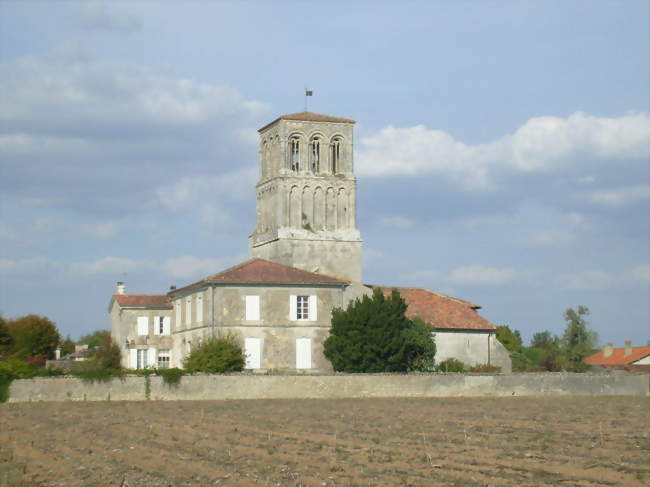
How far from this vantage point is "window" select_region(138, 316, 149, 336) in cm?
6600

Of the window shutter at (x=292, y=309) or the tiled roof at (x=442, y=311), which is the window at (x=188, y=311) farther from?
the tiled roof at (x=442, y=311)

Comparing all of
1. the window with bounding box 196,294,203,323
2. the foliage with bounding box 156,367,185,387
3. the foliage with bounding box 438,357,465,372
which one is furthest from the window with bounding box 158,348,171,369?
the foliage with bounding box 156,367,185,387

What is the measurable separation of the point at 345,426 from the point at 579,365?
131 feet

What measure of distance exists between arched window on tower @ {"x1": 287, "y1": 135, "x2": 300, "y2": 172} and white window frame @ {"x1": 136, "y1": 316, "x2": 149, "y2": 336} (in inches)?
520

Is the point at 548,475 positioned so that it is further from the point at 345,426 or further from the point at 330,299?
the point at 330,299

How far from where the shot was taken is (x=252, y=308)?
54469 millimetres

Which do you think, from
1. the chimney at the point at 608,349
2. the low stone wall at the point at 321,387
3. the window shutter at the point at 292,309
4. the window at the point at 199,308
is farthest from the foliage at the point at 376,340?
the chimney at the point at 608,349

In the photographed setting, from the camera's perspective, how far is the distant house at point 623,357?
279ft

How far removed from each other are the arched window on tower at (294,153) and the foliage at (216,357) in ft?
59.9

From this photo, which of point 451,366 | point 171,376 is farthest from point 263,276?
point 451,366

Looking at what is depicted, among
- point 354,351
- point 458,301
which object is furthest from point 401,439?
point 458,301

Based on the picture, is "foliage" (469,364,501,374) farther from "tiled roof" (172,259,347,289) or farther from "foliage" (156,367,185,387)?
"foliage" (156,367,185,387)

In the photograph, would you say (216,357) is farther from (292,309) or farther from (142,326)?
(142,326)

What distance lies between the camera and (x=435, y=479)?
1923 centimetres
